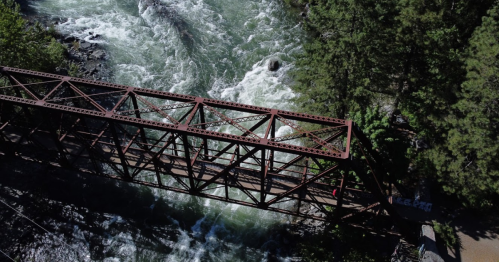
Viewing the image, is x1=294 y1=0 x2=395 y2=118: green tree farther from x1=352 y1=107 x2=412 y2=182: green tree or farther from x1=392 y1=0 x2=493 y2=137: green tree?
x1=352 y1=107 x2=412 y2=182: green tree

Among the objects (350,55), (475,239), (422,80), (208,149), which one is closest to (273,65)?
(350,55)

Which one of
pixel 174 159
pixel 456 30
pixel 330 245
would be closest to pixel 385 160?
pixel 330 245

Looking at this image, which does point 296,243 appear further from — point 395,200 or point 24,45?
point 24,45

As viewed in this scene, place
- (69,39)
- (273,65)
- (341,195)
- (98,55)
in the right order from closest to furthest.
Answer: (341,195)
(273,65)
(98,55)
(69,39)

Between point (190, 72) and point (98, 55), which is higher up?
point (98, 55)

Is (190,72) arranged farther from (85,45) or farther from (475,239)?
(475,239)

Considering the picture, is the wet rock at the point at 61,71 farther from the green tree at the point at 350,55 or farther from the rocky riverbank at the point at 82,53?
the green tree at the point at 350,55

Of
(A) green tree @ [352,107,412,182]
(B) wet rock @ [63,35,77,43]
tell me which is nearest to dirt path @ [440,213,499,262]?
(A) green tree @ [352,107,412,182]
